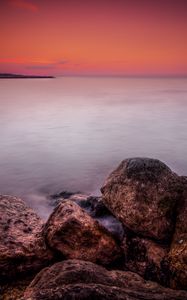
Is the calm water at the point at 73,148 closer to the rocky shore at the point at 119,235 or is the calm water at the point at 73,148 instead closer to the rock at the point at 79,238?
the rocky shore at the point at 119,235

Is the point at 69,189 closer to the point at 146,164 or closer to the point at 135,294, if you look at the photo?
the point at 146,164

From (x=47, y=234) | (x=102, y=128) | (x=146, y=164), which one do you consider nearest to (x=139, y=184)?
(x=146, y=164)

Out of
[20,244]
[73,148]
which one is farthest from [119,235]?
[73,148]

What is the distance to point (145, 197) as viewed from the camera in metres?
6.06

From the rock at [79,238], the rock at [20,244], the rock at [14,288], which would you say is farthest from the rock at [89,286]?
the rock at [79,238]

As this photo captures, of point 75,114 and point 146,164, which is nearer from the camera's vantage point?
point 146,164

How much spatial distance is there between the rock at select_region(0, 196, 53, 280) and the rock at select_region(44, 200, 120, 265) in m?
0.23

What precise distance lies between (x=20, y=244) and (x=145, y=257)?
6.95 ft

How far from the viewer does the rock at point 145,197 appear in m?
5.86

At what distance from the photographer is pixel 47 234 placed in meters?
5.91

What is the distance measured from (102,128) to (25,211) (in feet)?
80.1

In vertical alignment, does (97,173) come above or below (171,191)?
below

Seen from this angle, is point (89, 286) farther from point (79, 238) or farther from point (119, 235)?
point (119, 235)

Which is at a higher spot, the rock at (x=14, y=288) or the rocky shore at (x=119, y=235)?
the rocky shore at (x=119, y=235)
